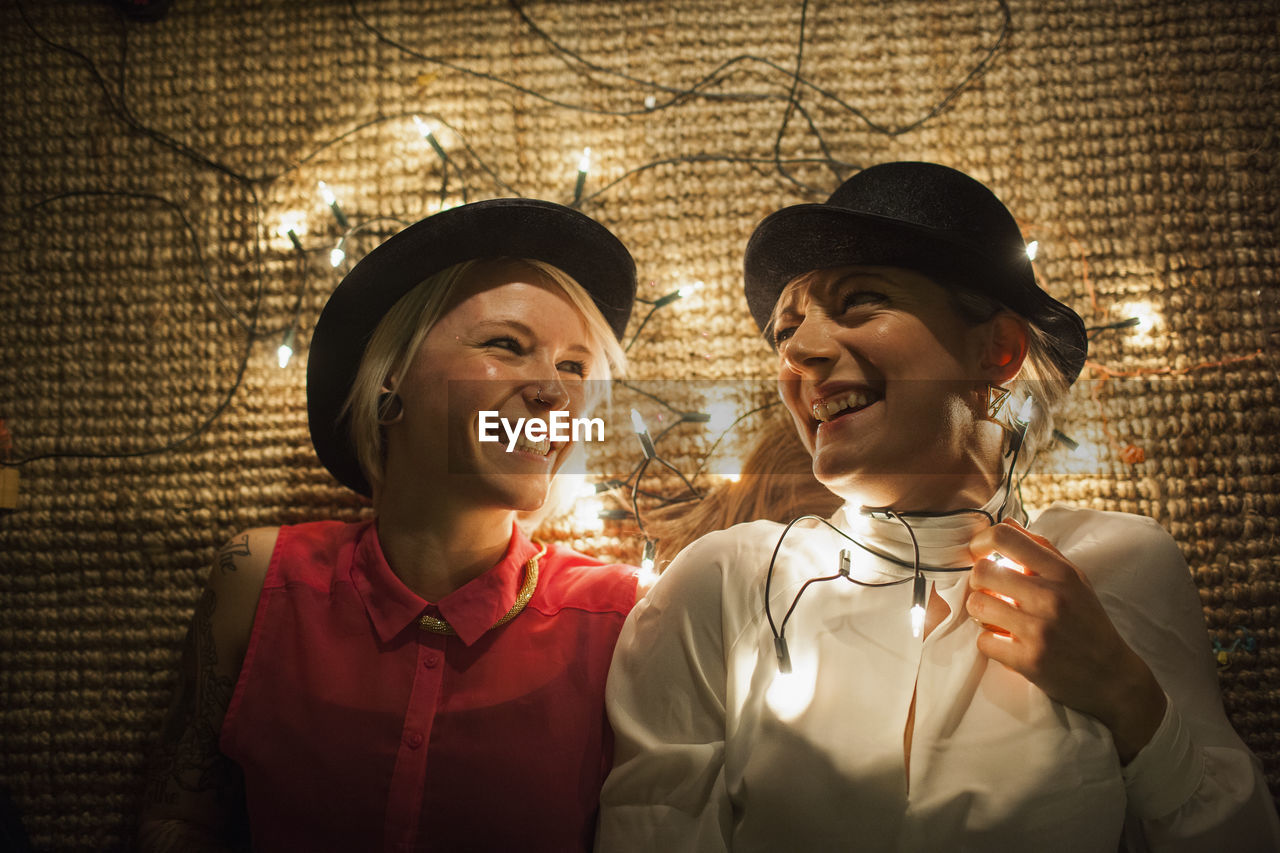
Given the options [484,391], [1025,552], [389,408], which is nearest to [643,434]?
[484,391]

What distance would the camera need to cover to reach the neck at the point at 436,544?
118 cm

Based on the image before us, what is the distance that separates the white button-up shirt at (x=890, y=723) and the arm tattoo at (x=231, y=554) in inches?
26.2

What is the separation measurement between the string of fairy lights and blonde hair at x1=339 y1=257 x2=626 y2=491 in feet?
0.90

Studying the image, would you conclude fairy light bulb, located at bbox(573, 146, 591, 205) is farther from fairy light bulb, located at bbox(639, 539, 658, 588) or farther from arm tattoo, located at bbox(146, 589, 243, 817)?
arm tattoo, located at bbox(146, 589, 243, 817)

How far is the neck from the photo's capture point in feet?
3.88

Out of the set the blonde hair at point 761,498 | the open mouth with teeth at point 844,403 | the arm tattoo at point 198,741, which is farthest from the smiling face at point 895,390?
the arm tattoo at point 198,741

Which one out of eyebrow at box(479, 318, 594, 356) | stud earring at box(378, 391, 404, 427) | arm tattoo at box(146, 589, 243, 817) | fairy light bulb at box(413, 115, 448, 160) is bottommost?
arm tattoo at box(146, 589, 243, 817)

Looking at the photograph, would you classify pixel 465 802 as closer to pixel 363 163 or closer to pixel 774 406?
pixel 774 406

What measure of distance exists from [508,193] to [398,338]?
463mm

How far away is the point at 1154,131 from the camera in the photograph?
143 centimetres

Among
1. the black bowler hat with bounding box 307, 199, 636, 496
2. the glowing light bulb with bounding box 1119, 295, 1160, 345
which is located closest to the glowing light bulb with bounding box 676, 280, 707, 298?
the black bowler hat with bounding box 307, 199, 636, 496

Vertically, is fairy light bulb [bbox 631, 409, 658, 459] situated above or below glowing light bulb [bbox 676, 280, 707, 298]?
below

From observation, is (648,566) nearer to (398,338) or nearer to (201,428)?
(398,338)

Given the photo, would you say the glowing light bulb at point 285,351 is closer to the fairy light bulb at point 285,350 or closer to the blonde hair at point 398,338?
the fairy light bulb at point 285,350
